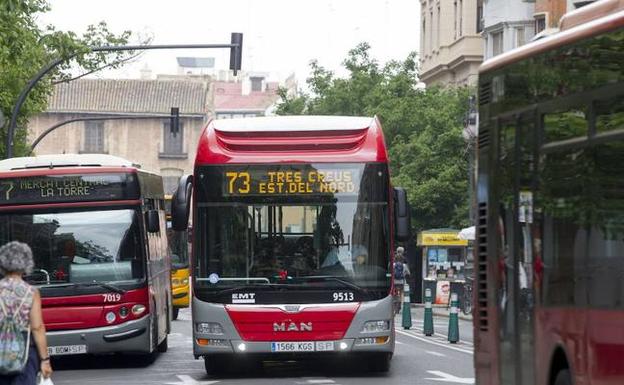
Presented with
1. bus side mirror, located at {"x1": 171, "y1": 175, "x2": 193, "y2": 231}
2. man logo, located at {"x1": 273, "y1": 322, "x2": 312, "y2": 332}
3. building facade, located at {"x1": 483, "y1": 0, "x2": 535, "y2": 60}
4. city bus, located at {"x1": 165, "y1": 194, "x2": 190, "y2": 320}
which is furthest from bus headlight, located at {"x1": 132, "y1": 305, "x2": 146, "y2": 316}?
building facade, located at {"x1": 483, "y1": 0, "x2": 535, "y2": 60}

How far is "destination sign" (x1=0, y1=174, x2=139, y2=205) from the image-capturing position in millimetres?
23859

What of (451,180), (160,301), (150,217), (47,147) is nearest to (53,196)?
(150,217)

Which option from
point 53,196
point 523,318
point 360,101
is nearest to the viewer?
point 523,318

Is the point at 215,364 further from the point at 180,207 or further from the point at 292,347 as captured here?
the point at 180,207

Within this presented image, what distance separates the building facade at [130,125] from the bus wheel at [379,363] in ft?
307

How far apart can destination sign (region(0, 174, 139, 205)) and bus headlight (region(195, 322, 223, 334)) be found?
3315 millimetres

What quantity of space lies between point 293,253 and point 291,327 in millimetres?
855

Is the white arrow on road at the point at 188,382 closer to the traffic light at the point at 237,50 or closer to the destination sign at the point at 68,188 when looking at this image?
the destination sign at the point at 68,188

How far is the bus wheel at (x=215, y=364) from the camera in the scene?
74.1ft

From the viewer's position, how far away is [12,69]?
39.2 meters

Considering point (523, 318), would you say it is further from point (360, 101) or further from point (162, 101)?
point (162, 101)

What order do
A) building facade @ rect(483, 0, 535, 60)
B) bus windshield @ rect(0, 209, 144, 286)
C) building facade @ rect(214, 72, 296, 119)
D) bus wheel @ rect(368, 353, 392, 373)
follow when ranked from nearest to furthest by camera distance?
bus wheel @ rect(368, 353, 392, 373), bus windshield @ rect(0, 209, 144, 286), building facade @ rect(483, 0, 535, 60), building facade @ rect(214, 72, 296, 119)

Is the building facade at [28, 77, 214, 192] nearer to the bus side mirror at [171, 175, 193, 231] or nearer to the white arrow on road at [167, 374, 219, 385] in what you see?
the white arrow on road at [167, 374, 219, 385]

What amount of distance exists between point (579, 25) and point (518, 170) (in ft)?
4.49
